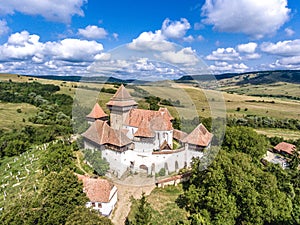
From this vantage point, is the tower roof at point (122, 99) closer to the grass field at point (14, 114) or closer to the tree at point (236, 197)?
the tree at point (236, 197)

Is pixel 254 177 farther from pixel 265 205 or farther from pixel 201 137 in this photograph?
pixel 201 137

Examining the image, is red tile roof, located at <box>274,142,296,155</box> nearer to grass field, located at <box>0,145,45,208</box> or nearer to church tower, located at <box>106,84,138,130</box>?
church tower, located at <box>106,84,138,130</box>

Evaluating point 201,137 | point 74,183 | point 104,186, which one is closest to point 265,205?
point 201,137

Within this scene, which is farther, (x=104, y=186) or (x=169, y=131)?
(x=169, y=131)

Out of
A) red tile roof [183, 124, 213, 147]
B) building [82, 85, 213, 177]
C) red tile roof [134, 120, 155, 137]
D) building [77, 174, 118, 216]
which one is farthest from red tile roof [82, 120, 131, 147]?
red tile roof [183, 124, 213, 147]

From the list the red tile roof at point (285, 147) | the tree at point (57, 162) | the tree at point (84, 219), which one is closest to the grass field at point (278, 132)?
the red tile roof at point (285, 147)
